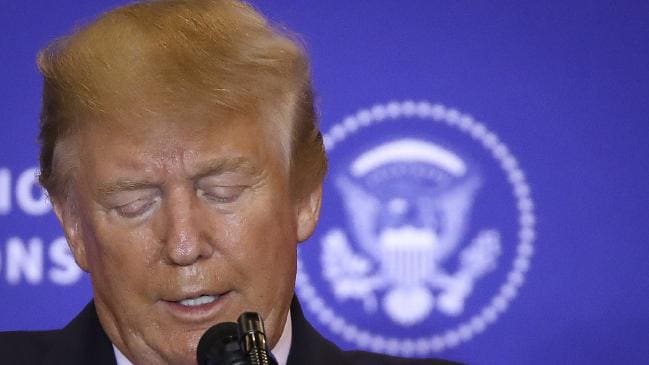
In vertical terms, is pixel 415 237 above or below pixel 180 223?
above

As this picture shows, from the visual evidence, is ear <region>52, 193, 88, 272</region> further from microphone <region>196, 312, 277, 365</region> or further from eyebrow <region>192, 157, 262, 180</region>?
microphone <region>196, 312, 277, 365</region>

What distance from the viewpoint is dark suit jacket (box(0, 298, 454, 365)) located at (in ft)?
3.71

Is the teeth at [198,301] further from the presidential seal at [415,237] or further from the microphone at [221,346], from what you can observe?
the presidential seal at [415,237]

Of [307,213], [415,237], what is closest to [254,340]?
[307,213]

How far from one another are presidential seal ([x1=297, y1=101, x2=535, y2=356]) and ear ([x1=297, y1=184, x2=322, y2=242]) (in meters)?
0.38

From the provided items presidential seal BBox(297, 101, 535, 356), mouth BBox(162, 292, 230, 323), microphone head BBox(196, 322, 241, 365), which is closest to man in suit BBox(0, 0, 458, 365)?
mouth BBox(162, 292, 230, 323)

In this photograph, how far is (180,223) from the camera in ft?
3.12

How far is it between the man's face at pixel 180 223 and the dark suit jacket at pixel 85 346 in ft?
0.44

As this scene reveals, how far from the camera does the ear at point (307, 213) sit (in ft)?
3.54

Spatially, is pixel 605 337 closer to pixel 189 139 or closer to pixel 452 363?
pixel 452 363

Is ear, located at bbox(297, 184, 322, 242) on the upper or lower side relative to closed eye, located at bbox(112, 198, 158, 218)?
upper

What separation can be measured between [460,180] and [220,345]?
0.79 metres

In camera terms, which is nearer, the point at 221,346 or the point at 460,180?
the point at 221,346

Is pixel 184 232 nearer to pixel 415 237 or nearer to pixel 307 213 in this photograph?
pixel 307 213
